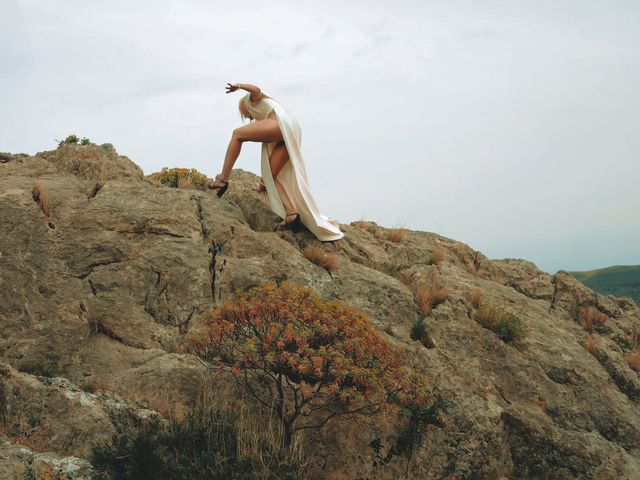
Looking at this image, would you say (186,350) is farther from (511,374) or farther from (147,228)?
(511,374)

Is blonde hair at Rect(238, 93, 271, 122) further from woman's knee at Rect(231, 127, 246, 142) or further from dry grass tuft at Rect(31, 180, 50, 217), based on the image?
dry grass tuft at Rect(31, 180, 50, 217)

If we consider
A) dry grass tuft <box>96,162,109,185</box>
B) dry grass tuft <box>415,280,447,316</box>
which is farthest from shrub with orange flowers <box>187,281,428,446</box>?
dry grass tuft <box>96,162,109,185</box>

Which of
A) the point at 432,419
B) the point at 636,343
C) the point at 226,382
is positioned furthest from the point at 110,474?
the point at 636,343

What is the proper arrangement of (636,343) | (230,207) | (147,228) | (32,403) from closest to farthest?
(32,403), (147,228), (230,207), (636,343)

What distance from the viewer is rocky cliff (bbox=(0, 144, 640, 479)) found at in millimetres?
7594

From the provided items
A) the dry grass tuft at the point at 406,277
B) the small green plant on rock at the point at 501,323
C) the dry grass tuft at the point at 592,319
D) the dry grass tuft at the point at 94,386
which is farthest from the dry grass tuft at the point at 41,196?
the dry grass tuft at the point at 592,319

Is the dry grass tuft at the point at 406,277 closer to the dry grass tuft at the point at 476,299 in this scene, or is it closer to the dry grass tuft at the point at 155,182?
the dry grass tuft at the point at 476,299

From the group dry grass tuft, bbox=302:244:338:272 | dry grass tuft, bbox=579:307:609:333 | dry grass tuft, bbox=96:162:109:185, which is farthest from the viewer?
dry grass tuft, bbox=579:307:609:333

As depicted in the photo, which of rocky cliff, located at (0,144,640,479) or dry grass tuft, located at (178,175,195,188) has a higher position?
dry grass tuft, located at (178,175,195,188)

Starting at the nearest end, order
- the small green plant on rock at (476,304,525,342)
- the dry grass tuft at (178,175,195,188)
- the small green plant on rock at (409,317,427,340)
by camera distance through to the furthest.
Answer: the small green plant on rock at (409,317,427,340) < the small green plant on rock at (476,304,525,342) < the dry grass tuft at (178,175,195,188)

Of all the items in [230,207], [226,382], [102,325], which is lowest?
[226,382]

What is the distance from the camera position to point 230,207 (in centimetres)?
1134

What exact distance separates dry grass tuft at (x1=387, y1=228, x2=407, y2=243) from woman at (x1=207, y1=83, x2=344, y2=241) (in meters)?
2.32

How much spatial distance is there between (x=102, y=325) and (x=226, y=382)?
1.94 metres
